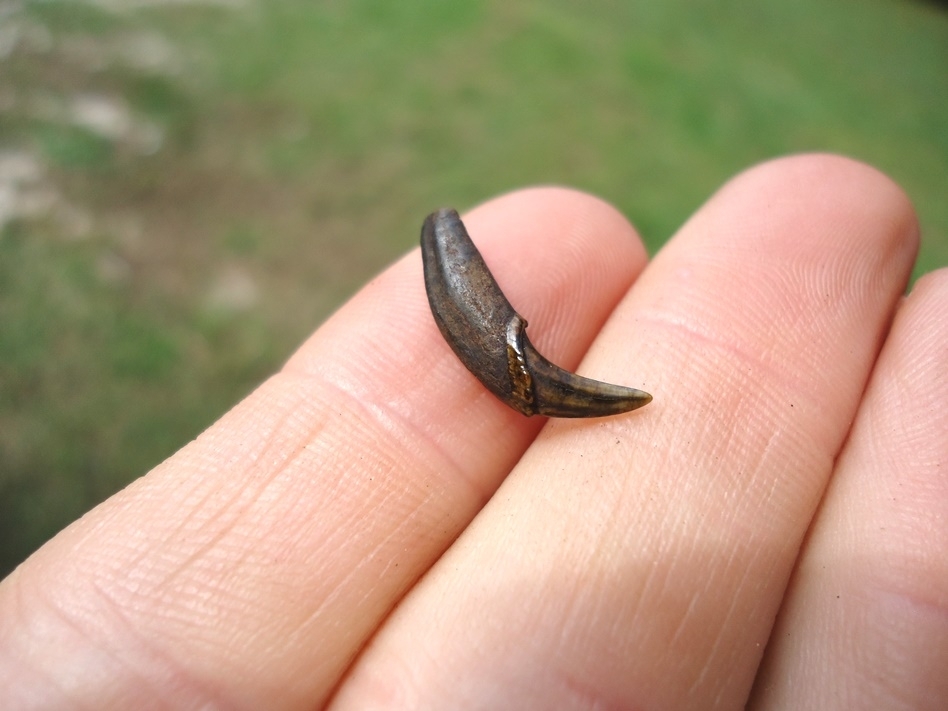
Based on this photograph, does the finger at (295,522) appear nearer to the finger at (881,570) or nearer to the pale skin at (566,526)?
the pale skin at (566,526)

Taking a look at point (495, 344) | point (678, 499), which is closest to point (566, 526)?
point (678, 499)

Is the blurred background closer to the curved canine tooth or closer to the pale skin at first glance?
the pale skin

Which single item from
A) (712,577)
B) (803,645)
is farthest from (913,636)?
(712,577)

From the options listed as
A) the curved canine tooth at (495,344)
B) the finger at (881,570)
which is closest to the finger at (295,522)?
the curved canine tooth at (495,344)

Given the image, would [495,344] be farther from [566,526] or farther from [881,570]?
[881,570]

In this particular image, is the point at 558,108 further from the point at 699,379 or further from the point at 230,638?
the point at 230,638
